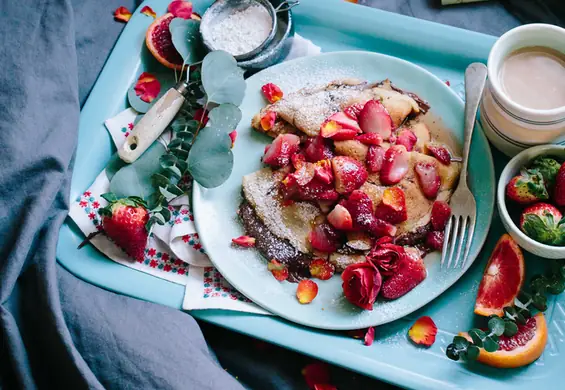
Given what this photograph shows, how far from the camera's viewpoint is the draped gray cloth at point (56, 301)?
7.11 feet

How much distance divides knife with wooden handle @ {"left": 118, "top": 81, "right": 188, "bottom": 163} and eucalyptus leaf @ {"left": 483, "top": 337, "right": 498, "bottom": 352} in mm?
1320

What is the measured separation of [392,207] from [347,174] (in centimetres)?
18

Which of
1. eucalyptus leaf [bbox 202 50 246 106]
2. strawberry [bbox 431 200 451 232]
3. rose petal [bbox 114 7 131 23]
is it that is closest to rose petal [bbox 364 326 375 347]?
strawberry [bbox 431 200 451 232]

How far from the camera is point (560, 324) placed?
2.14 m

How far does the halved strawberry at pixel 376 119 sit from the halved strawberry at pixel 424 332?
63cm

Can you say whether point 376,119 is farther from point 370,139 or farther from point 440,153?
point 440,153

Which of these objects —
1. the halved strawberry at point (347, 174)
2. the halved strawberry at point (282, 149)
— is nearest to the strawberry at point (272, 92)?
the halved strawberry at point (282, 149)

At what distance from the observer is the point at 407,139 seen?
2299 mm

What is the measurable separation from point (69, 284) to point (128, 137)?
1.82 ft

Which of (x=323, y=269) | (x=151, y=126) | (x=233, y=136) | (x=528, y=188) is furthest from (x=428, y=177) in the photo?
(x=151, y=126)

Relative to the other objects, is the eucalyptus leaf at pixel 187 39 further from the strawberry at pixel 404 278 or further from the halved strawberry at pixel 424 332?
the halved strawberry at pixel 424 332

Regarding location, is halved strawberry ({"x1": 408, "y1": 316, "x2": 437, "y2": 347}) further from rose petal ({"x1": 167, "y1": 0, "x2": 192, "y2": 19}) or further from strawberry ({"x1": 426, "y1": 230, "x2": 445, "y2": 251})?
rose petal ({"x1": 167, "y1": 0, "x2": 192, "y2": 19})

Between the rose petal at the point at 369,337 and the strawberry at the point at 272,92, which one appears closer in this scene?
the rose petal at the point at 369,337

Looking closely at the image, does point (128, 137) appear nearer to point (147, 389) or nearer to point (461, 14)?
point (147, 389)
